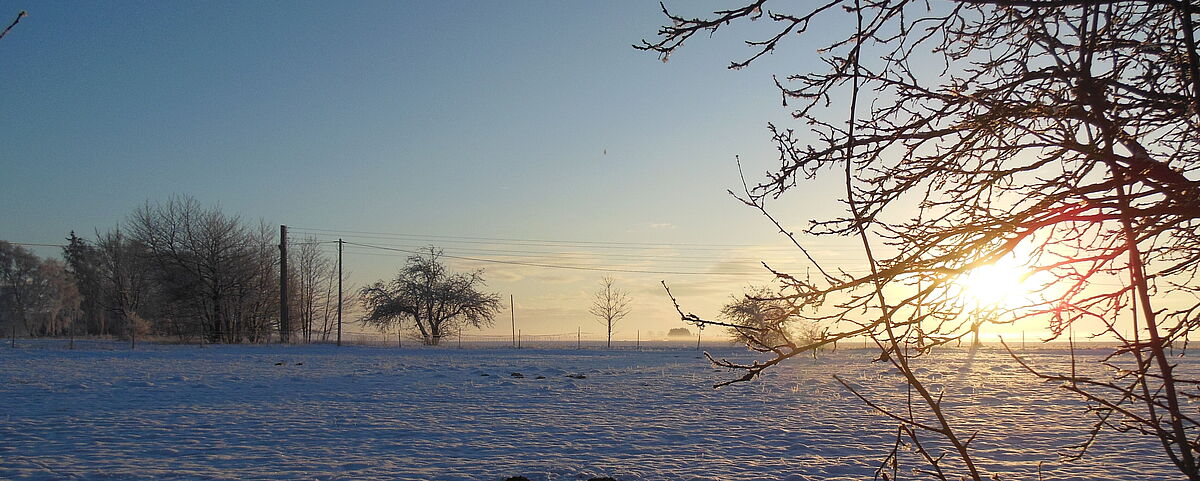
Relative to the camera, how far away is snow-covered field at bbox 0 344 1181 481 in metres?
9.32

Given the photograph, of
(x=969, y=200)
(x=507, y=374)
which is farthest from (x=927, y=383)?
(x=969, y=200)

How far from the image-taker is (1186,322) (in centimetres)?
295

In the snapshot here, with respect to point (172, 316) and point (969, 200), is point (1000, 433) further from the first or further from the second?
point (172, 316)

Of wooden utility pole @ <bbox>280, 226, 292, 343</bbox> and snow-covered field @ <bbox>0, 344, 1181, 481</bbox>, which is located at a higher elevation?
wooden utility pole @ <bbox>280, 226, 292, 343</bbox>

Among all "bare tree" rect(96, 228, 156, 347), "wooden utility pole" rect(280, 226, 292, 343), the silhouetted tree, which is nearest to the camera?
"wooden utility pole" rect(280, 226, 292, 343)

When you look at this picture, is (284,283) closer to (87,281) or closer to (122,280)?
(122,280)

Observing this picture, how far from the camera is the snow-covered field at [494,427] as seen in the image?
932cm

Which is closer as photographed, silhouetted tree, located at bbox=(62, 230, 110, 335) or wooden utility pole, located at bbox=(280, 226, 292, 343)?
wooden utility pole, located at bbox=(280, 226, 292, 343)

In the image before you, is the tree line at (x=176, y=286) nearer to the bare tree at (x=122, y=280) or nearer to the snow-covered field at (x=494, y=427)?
the bare tree at (x=122, y=280)

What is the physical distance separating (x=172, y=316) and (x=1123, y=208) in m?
53.8

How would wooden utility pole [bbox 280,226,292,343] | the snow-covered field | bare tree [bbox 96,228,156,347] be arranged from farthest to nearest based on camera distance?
bare tree [bbox 96,228,156,347] < wooden utility pole [bbox 280,226,292,343] < the snow-covered field

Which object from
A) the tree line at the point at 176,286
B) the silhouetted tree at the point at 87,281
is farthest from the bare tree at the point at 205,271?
the silhouetted tree at the point at 87,281

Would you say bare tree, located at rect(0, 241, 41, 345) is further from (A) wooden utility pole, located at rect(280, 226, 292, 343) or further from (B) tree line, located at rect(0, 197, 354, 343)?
(A) wooden utility pole, located at rect(280, 226, 292, 343)

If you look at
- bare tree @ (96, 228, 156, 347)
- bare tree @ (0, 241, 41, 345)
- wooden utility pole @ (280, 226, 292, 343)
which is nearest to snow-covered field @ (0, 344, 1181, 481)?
wooden utility pole @ (280, 226, 292, 343)
